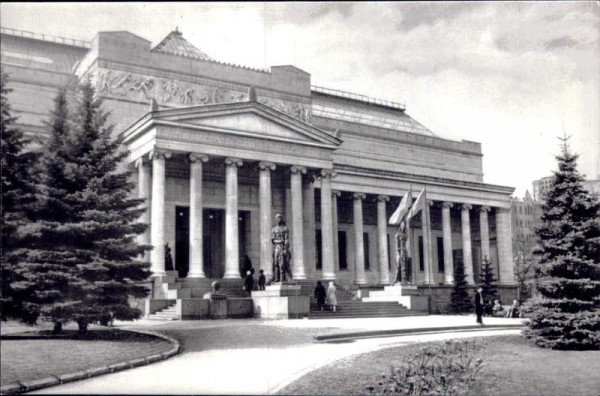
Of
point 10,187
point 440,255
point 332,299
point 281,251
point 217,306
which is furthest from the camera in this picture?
point 440,255

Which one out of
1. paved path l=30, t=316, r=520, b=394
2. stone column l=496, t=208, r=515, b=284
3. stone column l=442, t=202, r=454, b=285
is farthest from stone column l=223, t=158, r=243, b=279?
stone column l=496, t=208, r=515, b=284

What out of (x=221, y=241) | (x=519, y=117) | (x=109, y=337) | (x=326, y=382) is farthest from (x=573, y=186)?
(x=221, y=241)

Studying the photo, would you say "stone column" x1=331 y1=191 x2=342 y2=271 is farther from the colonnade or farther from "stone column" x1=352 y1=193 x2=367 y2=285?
"stone column" x1=352 y1=193 x2=367 y2=285

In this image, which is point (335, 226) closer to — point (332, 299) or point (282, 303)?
point (332, 299)

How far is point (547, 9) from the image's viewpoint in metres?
15.4

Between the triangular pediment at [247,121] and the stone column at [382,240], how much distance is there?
10.2 metres

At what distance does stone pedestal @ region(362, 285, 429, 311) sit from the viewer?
29781mm

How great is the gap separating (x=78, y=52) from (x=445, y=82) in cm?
1629

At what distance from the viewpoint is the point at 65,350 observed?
10.3 meters

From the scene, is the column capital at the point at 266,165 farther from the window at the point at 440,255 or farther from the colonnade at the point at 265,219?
the window at the point at 440,255

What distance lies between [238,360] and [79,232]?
4.14 meters

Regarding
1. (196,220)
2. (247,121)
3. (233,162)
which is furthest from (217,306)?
(247,121)

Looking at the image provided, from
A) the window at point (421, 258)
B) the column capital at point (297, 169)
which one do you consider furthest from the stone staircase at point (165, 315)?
the window at point (421, 258)

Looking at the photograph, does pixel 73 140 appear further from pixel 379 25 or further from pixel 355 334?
pixel 355 334
